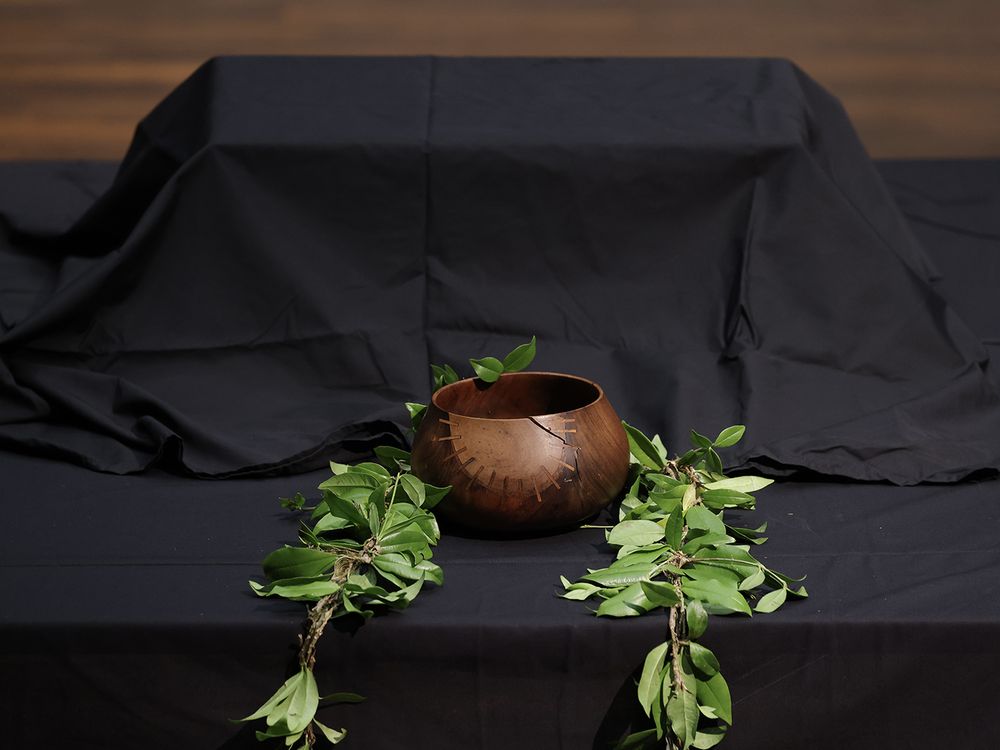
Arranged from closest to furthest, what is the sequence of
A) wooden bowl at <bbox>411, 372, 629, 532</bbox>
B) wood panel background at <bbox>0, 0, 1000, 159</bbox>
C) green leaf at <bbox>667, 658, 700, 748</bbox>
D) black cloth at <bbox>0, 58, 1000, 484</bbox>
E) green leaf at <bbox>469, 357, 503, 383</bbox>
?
1. green leaf at <bbox>667, 658, 700, 748</bbox>
2. wooden bowl at <bbox>411, 372, 629, 532</bbox>
3. green leaf at <bbox>469, 357, 503, 383</bbox>
4. black cloth at <bbox>0, 58, 1000, 484</bbox>
5. wood panel background at <bbox>0, 0, 1000, 159</bbox>

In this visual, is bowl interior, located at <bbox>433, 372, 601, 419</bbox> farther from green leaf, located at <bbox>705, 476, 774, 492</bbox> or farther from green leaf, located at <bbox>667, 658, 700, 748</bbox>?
green leaf, located at <bbox>667, 658, 700, 748</bbox>

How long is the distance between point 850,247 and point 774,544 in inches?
18.2

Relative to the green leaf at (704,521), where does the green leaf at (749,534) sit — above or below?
below

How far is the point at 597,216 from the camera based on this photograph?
1256mm

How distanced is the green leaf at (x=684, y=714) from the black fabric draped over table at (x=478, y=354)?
0.05 m

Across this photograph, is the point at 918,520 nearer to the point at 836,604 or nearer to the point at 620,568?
the point at 836,604

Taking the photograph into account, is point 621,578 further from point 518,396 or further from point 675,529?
point 518,396

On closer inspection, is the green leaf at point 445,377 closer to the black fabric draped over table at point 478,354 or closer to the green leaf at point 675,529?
the black fabric draped over table at point 478,354

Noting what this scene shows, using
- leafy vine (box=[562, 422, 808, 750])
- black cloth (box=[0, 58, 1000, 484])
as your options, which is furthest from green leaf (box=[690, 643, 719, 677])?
black cloth (box=[0, 58, 1000, 484])

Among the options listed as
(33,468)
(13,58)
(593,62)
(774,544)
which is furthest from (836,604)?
(13,58)

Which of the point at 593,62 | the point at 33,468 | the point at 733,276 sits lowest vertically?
the point at 33,468

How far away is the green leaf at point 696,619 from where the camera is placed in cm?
74

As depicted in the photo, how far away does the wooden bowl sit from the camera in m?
0.82

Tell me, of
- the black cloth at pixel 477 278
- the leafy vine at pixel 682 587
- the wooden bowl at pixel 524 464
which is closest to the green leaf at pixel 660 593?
the leafy vine at pixel 682 587
